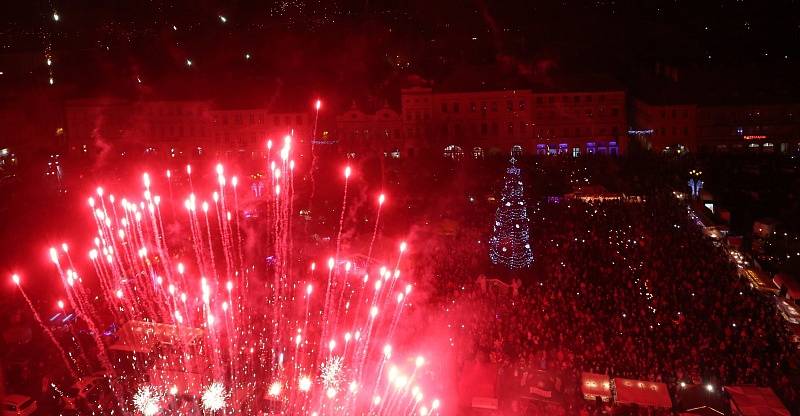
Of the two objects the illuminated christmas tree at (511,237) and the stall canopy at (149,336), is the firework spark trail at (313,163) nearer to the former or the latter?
the illuminated christmas tree at (511,237)

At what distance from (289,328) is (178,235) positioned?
8.92 metres

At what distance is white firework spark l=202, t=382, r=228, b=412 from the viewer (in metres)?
10.5

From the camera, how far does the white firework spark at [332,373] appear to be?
11.0m

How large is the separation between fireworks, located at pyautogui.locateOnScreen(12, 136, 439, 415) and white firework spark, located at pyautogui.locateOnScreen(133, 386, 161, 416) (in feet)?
0.08

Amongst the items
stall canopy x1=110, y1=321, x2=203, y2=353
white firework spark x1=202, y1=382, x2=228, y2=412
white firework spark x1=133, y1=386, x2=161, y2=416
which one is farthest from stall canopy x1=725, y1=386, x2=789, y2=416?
stall canopy x1=110, y1=321, x2=203, y2=353

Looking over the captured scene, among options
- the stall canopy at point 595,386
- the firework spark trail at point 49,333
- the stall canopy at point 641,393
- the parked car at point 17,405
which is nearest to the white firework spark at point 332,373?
the stall canopy at point 595,386

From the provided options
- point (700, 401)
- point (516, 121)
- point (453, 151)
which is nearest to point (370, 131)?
point (453, 151)


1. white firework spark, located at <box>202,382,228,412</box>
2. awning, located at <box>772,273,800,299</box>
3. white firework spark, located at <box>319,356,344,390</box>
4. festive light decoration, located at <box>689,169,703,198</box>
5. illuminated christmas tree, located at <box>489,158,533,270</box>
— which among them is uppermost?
illuminated christmas tree, located at <box>489,158,533,270</box>

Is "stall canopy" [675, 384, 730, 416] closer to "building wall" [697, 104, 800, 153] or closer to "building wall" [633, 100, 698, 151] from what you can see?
"building wall" [633, 100, 698, 151]

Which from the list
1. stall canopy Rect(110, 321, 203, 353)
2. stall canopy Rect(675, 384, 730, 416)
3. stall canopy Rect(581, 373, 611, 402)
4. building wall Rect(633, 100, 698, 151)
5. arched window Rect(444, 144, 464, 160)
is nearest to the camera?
stall canopy Rect(675, 384, 730, 416)

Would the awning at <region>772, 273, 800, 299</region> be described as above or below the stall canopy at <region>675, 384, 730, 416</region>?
above

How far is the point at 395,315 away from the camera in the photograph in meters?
13.6

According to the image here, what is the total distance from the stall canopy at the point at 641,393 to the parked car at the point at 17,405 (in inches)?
396

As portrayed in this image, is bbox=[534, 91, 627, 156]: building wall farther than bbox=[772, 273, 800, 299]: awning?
Yes
